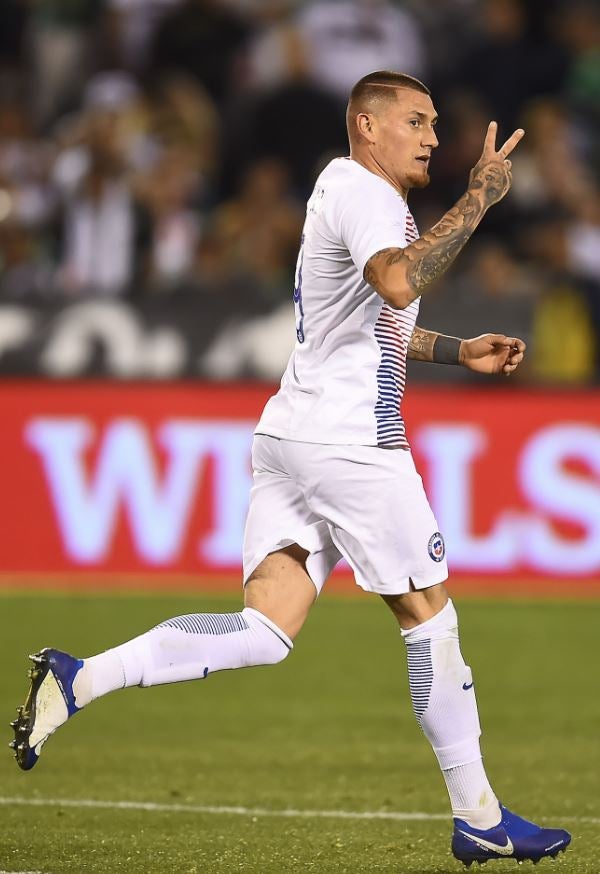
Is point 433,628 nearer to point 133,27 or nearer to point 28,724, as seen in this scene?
point 28,724

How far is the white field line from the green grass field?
2 cm

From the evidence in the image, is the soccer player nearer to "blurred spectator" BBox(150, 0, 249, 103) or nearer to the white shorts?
the white shorts

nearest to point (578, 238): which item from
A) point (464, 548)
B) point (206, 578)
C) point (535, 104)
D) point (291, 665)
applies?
point (535, 104)

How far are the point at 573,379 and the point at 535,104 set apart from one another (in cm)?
358

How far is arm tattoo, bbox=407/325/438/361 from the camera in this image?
5.82 meters

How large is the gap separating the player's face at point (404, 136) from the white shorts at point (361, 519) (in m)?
0.82

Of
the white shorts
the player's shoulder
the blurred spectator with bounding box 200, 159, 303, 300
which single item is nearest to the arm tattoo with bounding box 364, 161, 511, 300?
the player's shoulder

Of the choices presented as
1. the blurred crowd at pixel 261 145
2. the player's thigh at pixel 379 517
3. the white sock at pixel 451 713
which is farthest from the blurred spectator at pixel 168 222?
the white sock at pixel 451 713

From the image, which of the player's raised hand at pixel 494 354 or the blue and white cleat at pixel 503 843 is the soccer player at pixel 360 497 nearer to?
the blue and white cleat at pixel 503 843

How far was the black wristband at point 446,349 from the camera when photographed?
227 inches

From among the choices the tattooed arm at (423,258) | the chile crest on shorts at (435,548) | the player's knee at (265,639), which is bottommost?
the player's knee at (265,639)

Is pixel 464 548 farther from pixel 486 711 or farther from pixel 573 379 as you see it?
pixel 486 711

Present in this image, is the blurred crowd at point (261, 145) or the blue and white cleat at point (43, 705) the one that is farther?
the blurred crowd at point (261, 145)

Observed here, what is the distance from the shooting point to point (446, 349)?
579 centimetres
